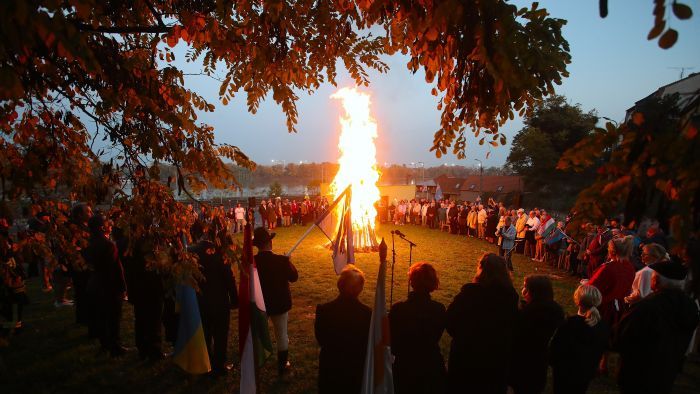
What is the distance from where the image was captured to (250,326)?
466 cm

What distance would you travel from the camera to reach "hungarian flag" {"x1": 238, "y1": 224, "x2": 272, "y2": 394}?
452cm

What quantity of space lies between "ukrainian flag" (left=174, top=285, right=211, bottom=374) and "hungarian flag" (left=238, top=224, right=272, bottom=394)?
111cm

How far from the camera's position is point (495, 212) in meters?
21.3

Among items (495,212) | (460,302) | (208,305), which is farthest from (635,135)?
(495,212)

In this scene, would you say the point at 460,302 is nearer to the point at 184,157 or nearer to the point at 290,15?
the point at 184,157

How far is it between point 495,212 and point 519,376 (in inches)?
702

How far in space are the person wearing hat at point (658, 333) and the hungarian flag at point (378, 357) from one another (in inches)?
103

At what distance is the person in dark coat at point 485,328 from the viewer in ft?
13.4

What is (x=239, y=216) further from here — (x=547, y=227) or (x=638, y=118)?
(x=638, y=118)

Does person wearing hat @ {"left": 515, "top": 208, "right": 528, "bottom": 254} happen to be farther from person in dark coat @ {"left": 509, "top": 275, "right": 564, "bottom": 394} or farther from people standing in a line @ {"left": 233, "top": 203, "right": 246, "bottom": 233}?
people standing in a line @ {"left": 233, "top": 203, "right": 246, "bottom": 233}

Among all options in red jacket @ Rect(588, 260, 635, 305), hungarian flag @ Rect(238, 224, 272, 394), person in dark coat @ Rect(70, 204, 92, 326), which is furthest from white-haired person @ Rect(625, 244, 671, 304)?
person in dark coat @ Rect(70, 204, 92, 326)

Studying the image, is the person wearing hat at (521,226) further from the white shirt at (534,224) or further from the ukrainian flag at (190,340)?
the ukrainian flag at (190,340)

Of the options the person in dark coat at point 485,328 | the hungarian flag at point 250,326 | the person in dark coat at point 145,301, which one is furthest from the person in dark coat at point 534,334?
the person in dark coat at point 145,301

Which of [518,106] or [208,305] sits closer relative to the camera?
[518,106]
